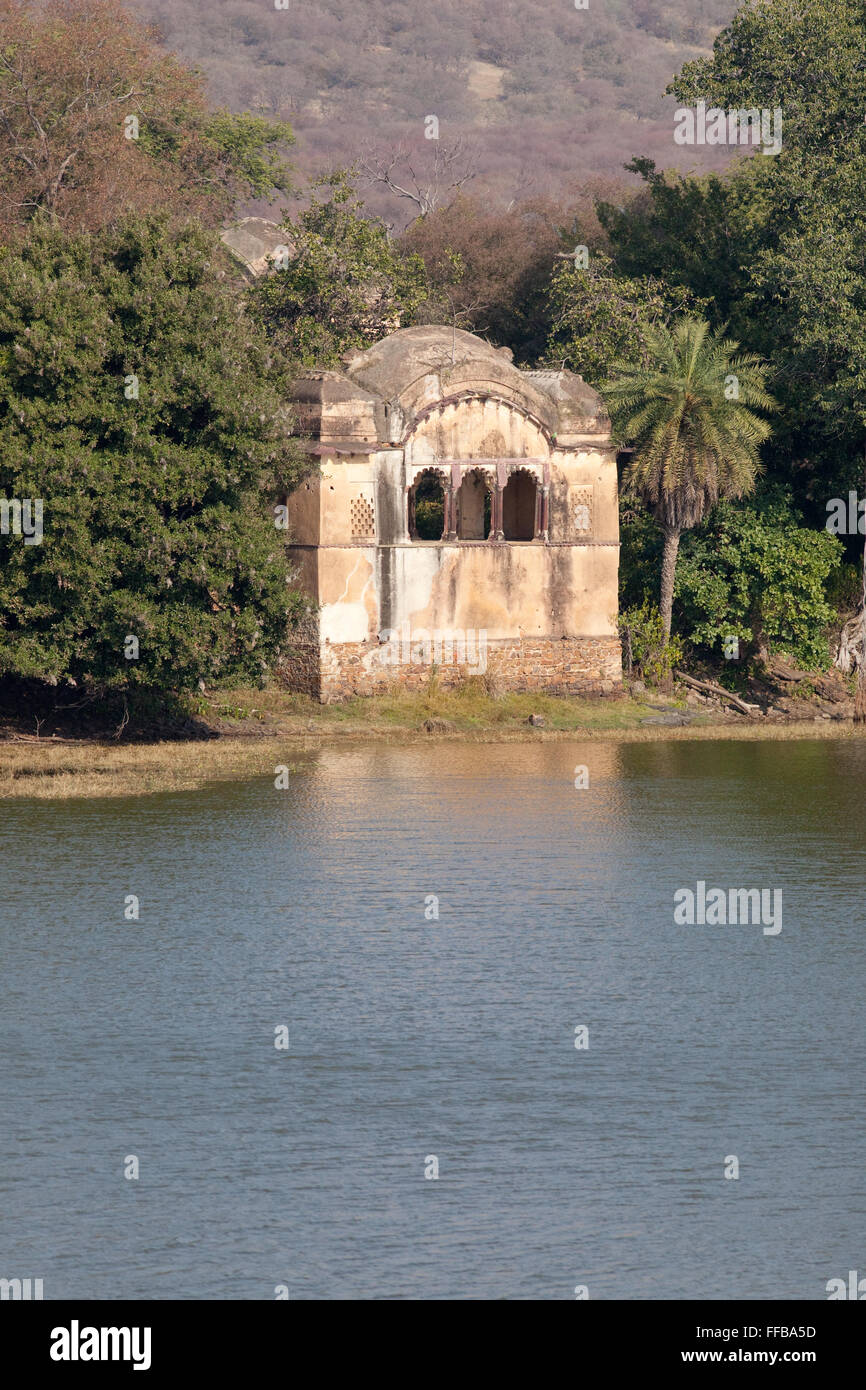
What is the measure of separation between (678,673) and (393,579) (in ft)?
25.1

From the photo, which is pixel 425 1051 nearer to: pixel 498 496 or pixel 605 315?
pixel 498 496

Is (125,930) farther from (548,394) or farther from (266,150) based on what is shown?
(266,150)

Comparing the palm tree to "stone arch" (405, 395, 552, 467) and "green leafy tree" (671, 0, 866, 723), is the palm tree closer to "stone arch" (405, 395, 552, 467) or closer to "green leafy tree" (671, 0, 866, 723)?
"green leafy tree" (671, 0, 866, 723)

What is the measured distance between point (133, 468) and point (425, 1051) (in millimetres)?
18511

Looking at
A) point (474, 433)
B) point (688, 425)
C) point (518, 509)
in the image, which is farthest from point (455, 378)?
point (518, 509)

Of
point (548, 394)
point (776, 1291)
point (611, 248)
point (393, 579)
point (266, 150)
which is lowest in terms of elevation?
point (776, 1291)

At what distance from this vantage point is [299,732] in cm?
3888

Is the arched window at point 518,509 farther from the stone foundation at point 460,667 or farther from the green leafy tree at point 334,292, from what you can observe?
the green leafy tree at point 334,292

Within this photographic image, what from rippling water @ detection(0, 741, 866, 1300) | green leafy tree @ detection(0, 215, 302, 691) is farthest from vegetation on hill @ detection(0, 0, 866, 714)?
rippling water @ detection(0, 741, 866, 1300)

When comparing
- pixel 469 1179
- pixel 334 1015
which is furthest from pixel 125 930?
pixel 469 1179

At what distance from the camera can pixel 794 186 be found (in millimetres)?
44344

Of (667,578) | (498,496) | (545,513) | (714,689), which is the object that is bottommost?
(714,689)

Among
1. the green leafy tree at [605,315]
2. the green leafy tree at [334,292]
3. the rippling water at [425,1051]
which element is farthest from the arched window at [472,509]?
the rippling water at [425,1051]

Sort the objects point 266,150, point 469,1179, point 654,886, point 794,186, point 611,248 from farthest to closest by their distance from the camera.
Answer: point 266,150 → point 611,248 → point 794,186 → point 654,886 → point 469,1179
